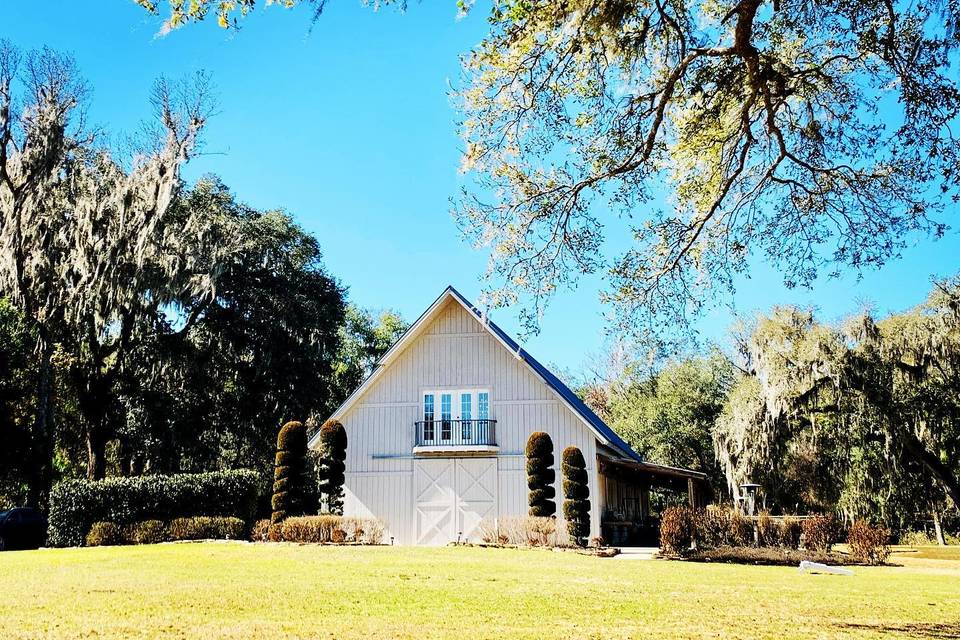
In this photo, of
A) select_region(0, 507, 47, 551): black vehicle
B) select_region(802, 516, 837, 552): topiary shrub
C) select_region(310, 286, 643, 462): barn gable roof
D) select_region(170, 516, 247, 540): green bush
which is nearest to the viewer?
select_region(802, 516, 837, 552): topiary shrub

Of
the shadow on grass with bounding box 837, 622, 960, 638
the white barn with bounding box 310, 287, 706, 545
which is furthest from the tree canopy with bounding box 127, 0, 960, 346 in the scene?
the white barn with bounding box 310, 287, 706, 545

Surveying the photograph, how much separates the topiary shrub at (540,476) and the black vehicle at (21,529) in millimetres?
13717

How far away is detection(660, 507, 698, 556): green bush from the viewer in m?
17.4

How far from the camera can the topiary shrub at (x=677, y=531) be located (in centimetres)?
1736

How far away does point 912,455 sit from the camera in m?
21.7

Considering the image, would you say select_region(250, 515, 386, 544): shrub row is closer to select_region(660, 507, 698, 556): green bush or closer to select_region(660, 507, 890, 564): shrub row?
select_region(660, 507, 698, 556): green bush

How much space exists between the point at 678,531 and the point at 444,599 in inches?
390

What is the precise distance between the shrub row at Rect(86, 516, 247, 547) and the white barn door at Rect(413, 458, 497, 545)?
5318 millimetres

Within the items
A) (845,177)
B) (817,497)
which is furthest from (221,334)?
(845,177)

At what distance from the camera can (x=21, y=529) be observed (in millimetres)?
22359

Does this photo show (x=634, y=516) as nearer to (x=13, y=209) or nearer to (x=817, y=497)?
(x=817, y=497)

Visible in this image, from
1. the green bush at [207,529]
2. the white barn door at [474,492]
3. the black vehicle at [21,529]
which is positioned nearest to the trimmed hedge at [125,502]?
the green bush at [207,529]

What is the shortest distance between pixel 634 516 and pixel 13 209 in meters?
22.1

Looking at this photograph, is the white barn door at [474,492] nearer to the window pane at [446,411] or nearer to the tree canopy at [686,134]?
the window pane at [446,411]
